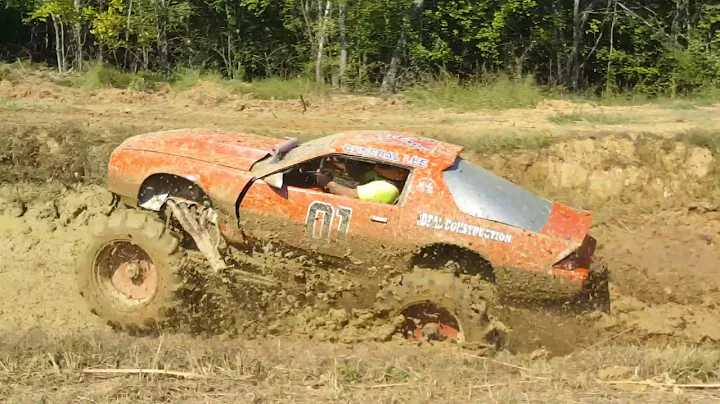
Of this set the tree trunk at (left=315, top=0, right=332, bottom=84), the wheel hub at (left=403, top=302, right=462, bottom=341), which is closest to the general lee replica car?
the wheel hub at (left=403, top=302, right=462, bottom=341)

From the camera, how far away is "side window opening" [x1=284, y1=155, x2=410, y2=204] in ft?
23.1

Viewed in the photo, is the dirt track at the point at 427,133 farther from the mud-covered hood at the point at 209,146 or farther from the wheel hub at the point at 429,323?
the mud-covered hood at the point at 209,146

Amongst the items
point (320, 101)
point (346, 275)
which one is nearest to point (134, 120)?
point (320, 101)

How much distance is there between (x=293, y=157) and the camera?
23.6 feet

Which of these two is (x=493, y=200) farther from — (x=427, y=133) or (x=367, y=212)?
(x=427, y=133)

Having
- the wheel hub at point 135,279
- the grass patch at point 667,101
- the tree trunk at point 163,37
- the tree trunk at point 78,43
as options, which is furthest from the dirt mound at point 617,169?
the tree trunk at point 163,37

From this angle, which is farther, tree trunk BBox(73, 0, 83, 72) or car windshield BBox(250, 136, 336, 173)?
tree trunk BBox(73, 0, 83, 72)

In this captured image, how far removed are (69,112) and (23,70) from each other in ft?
16.6

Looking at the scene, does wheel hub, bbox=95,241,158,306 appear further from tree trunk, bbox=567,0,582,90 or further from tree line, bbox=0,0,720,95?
tree trunk, bbox=567,0,582,90

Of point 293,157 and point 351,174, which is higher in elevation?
point 293,157

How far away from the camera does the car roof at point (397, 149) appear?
695cm

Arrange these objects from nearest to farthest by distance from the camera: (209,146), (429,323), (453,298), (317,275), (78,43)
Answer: (453,298)
(429,323)
(317,275)
(209,146)
(78,43)

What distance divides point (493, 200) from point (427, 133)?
560 centimetres

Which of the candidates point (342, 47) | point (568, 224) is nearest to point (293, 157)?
point (568, 224)
